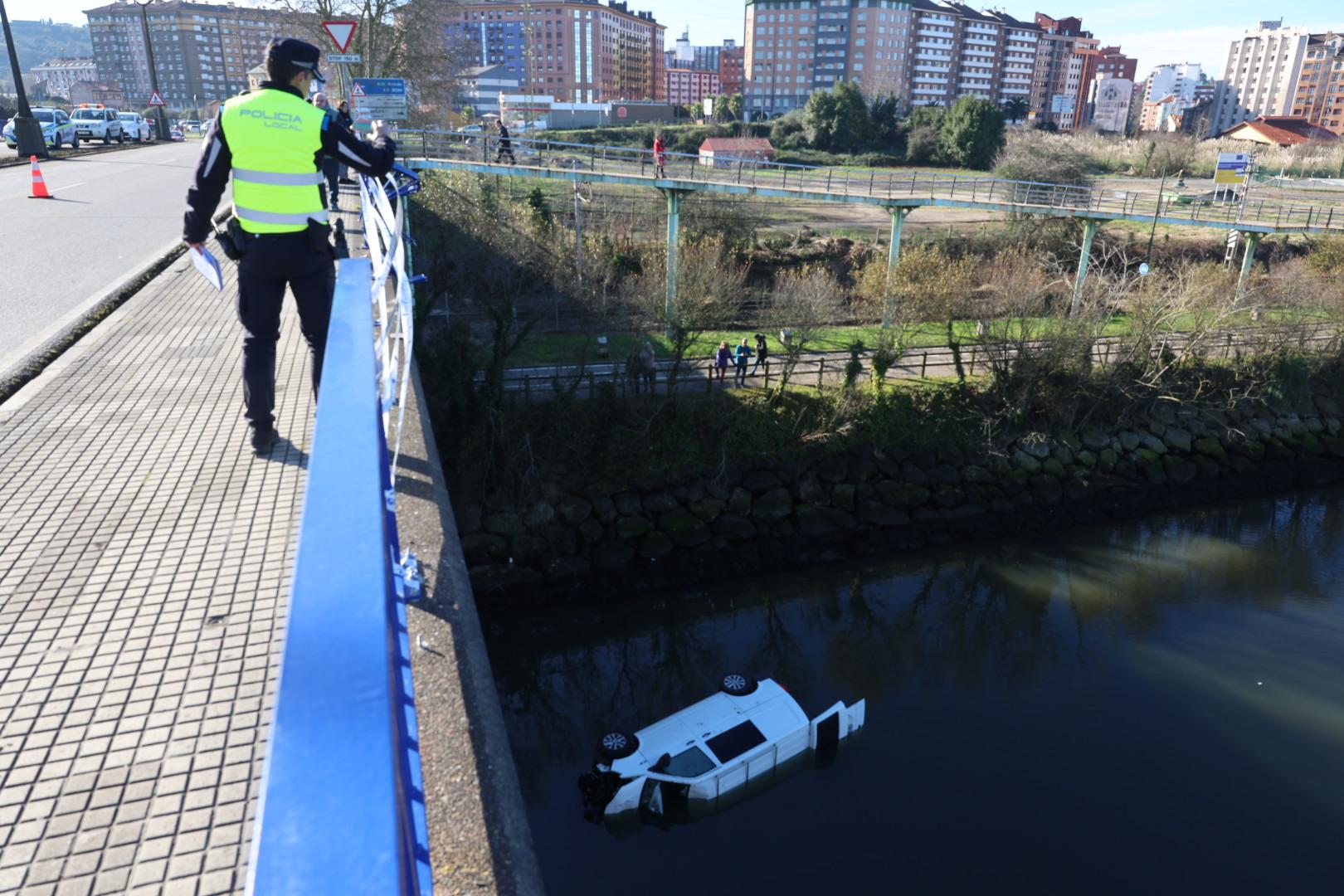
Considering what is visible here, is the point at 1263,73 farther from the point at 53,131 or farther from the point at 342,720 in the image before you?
the point at 342,720

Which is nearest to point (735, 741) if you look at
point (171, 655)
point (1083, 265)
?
point (171, 655)

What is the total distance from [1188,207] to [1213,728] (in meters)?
25.5

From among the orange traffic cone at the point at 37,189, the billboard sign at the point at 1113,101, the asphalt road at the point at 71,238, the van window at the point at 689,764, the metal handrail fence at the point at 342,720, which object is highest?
the billboard sign at the point at 1113,101

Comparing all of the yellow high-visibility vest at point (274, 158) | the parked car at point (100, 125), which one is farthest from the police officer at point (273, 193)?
the parked car at point (100, 125)

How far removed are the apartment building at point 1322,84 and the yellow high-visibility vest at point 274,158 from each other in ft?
434

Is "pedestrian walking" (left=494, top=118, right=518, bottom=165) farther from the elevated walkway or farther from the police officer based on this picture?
the police officer

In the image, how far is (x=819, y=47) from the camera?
98.8 meters

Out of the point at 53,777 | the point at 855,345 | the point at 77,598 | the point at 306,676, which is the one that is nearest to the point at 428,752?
the point at 53,777

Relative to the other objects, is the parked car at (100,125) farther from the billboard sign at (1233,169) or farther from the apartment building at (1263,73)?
the apartment building at (1263,73)

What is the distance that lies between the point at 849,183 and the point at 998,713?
1755 centimetres

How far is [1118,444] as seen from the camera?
75.6 feet

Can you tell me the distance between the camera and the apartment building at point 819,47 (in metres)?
96.8

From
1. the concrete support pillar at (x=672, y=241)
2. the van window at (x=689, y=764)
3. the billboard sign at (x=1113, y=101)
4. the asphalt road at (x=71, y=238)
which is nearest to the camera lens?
the asphalt road at (x=71, y=238)

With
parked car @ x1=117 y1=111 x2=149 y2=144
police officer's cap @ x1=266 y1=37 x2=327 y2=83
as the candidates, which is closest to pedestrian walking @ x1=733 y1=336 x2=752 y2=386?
police officer's cap @ x1=266 y1=37 x2=327 y2=83
